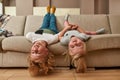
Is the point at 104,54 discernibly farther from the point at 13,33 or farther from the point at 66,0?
the point at 66,0

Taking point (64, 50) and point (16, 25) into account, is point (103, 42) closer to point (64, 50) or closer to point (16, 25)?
point (64, 50)

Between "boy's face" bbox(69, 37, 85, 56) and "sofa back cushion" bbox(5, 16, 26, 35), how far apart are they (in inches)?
38.7

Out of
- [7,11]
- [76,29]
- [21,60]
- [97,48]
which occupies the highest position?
[7,11]

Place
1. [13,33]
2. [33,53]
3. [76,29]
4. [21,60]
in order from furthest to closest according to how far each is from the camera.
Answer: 1. [13,33]
2. [76,29]
3. [21,60]
4. [33,53]

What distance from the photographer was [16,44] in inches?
78.1

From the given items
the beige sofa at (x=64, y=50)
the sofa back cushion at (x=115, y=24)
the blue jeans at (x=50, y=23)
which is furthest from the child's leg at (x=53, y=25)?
the sofa back cushion at (x=115, y=24)

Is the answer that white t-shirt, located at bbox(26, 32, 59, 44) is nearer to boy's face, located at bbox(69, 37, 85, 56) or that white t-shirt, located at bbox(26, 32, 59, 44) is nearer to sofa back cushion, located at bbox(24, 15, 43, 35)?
boy's face, located at bbox(69, 37, 85, 56)

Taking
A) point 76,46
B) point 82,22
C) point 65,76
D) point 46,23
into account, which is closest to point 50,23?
point 46,23

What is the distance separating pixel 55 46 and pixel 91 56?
1.27 ft

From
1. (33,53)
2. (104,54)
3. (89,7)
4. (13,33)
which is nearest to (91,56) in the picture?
(104,54)

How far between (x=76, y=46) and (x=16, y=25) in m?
1.15

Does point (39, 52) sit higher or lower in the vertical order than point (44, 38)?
lower

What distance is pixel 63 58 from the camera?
2031mm

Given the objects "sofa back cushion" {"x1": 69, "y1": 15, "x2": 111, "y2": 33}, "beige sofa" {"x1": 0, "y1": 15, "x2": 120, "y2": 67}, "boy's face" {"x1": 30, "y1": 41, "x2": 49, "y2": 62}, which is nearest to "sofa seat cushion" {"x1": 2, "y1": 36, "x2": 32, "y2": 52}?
"beige sofa" {"x1": 0, "y1": 15, "x2": 120, "y2": 67}
